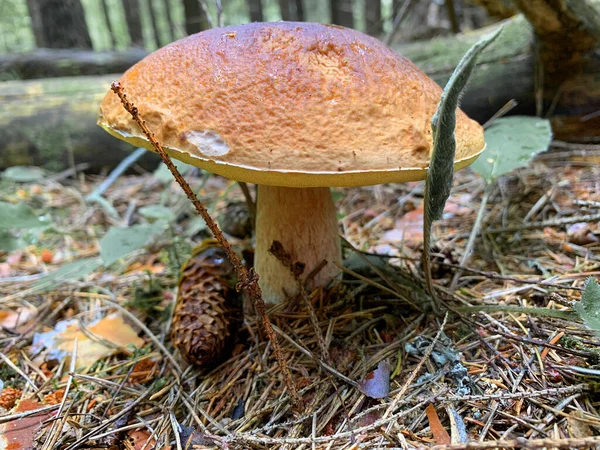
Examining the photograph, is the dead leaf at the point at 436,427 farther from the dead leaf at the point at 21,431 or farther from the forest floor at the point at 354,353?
the dead leaf at the point at 21,431

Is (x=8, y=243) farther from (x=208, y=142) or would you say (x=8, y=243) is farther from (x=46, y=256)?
(x=208, y=142)

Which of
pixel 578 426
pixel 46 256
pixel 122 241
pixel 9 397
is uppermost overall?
pixel 122 241

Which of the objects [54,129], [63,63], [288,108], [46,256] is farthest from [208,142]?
[63,63]

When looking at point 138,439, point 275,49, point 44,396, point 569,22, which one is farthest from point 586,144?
point 44,396

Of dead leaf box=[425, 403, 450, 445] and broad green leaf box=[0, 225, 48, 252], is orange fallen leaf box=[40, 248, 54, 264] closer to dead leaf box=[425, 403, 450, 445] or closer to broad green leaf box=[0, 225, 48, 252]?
broad green leaf box=[0, 225, 48, 252]

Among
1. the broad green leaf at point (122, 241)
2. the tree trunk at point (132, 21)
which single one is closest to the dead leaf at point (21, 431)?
the broad green leaf at point (122, 241)

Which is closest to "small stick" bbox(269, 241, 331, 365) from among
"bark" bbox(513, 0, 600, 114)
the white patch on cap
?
the white patch on cap

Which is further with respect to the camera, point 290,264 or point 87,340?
point 87,340
